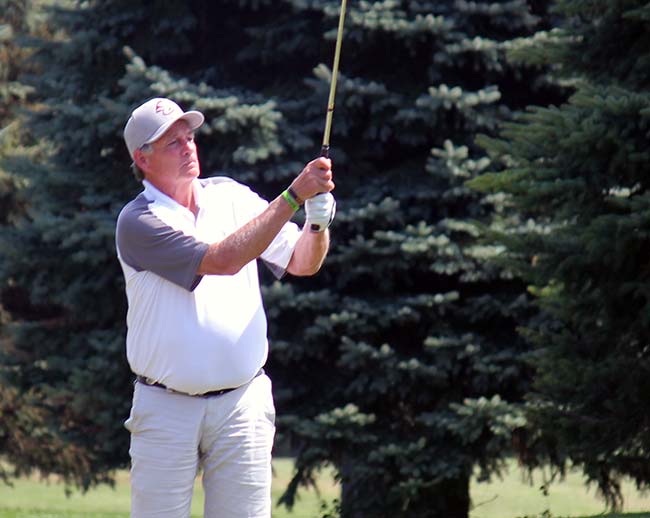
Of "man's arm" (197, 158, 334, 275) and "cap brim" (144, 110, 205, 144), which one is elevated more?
"cap brim" (144, 110, 205, 144)

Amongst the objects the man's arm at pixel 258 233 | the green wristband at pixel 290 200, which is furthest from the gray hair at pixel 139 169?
the green wristband at pixel 290 200

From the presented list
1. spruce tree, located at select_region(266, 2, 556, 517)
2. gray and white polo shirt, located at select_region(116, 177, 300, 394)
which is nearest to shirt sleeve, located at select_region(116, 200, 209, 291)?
gray and white polo shirt, located at select_region(116, 177, 300, 394)

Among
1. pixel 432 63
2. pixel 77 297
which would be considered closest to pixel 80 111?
pixel 77 297

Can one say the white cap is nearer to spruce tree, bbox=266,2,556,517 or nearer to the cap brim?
the cap brim

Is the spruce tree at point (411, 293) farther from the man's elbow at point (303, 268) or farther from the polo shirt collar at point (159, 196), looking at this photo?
the polo shirt collar at point (159, 196)

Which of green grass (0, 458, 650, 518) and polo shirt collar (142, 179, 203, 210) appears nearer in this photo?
polo shirt collar (142, 179, 203, 210)

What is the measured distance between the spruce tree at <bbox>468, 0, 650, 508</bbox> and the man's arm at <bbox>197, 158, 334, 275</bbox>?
283 cm

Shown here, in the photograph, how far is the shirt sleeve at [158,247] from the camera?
430 cm

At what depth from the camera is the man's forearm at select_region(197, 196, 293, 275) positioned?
4242 mm

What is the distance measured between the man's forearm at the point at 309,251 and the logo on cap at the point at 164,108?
63 cm

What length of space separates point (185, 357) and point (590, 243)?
3240mm

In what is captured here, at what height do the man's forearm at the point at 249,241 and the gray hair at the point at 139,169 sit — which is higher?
the gray hair at the point at 139,169

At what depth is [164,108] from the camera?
178 inches

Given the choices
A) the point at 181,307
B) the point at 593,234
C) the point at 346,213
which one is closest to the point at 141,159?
the point at 181,307
